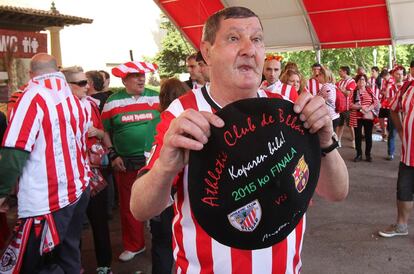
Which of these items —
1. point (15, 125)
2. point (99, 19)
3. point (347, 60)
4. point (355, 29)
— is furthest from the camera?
point (347, 60)

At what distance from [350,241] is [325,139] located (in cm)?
364

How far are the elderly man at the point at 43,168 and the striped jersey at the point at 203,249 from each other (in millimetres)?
1326

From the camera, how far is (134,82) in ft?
13.4

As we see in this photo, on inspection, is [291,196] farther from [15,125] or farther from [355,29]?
[355,29]

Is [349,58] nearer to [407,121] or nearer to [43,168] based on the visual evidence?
[407,121]

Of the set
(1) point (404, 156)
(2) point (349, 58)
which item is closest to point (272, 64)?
(1) point (404, 156)

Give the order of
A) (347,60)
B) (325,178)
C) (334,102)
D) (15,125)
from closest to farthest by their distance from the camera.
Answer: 1. (325,178)
2. (15,125)
3. (334,102)
4. (347,60)

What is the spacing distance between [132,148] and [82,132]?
1044mm

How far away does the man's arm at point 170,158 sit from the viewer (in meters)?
1.12

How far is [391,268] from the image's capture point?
12.9 feet

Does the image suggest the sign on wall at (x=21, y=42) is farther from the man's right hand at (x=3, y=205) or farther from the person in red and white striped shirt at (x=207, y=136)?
the person in red and white striped shirt at (x=207, y=136)

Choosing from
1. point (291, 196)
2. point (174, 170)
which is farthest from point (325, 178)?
point (174, 170)

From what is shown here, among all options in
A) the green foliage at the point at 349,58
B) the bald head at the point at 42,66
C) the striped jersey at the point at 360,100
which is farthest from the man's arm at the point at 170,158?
the green foliage at the point at 349,58

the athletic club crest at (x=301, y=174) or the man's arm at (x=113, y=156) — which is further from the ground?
the athletic club crest at (x=301, y=174)
